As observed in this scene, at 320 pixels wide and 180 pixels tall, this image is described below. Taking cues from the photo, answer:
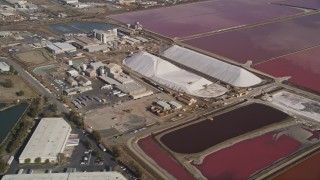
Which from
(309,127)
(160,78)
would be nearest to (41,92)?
(160,78)

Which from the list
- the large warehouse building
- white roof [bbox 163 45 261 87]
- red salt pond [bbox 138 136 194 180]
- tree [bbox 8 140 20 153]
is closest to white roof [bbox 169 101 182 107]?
red salt pond [bbox 138 136 194 180]

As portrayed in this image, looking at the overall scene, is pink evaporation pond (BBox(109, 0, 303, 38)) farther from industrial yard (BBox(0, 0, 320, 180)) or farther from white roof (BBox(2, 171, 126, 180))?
white roof (BBox(2, 171, 126, 180))

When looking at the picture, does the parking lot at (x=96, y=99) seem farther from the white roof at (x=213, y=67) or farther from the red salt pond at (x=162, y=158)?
the white roof at (x=213, y=67)

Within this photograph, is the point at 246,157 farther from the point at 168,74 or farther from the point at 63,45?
the point at 63,45

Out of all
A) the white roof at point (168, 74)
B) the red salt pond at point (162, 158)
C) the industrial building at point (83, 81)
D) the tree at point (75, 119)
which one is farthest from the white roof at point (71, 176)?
the industrial building at point (83, 81)

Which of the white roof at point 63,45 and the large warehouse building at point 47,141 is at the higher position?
the white roof at point 63,45

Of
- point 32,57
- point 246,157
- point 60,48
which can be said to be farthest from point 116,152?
point 60,48
